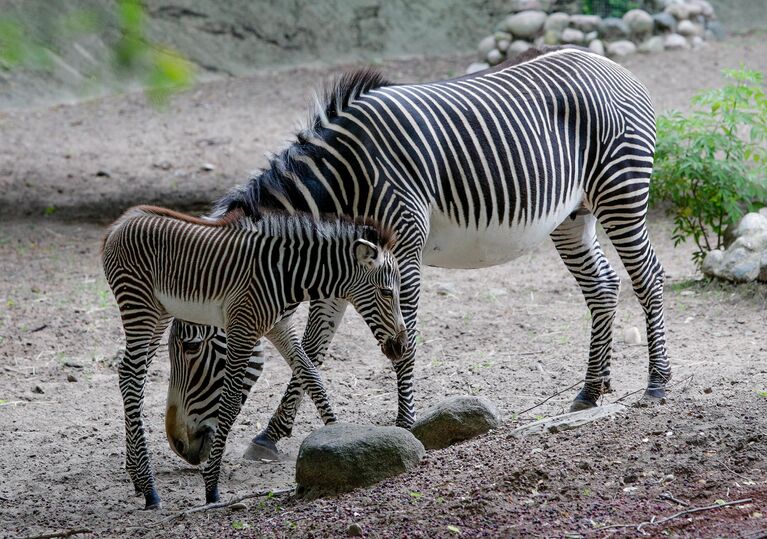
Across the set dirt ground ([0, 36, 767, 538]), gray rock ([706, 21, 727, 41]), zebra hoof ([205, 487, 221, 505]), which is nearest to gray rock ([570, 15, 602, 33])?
gray rock ([706, 21, 727, 41])

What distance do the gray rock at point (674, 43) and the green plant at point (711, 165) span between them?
26.8 ft

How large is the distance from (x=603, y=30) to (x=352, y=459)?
551 inches

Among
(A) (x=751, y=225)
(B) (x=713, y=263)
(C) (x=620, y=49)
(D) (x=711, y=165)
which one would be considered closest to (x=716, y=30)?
(C) (x=620, y=49)

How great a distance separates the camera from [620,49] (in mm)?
16641

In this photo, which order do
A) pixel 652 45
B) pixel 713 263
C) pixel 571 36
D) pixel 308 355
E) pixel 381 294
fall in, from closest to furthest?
pixel 381 294 → pixel 308 355 → pixel 713 263 → pixel 571 36 → pixel 652 45

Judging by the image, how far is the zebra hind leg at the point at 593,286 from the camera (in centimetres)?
650

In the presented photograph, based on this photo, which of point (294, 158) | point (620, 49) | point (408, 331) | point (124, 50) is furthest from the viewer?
point (620, 49)

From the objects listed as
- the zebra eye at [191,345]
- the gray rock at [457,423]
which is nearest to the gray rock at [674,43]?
the gray rock at [457,423]

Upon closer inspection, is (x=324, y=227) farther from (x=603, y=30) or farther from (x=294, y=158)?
(x=603, y=30)

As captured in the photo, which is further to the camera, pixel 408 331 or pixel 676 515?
pixel 408 331

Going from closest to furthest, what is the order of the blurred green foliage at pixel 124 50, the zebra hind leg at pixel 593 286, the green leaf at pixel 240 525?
the blurred green foliage at pixel 124 50 → the green leaf at pixel 240 525 → the zebra hind leg at pixel 593 286

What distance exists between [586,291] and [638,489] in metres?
2.79

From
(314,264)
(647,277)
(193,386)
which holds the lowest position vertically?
(193,386)

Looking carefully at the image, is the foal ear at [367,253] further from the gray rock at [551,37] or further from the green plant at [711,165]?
the gray rock at [551,37]
